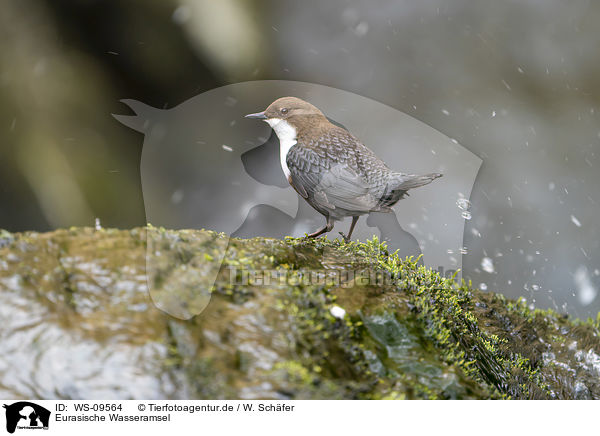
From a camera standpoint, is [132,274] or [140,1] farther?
[140,1]

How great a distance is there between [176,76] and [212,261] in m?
2.65

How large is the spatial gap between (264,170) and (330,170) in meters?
1.06

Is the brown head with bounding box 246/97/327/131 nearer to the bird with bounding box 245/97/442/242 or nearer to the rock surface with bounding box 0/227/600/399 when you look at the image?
the bird with bounding box 245/97/442/242

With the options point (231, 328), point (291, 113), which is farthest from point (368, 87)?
point (231, 328)

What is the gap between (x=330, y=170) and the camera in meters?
2.33

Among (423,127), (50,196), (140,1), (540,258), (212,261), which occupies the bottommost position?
(540,258)

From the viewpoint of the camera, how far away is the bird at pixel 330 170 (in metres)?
2.25

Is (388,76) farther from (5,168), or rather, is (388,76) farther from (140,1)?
(5,168)

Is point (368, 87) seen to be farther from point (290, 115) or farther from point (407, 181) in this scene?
point (407, 181)

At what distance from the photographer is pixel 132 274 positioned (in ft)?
4.55

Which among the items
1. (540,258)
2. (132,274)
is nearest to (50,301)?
(132,274)

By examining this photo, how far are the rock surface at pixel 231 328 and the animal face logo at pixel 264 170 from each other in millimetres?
1625
